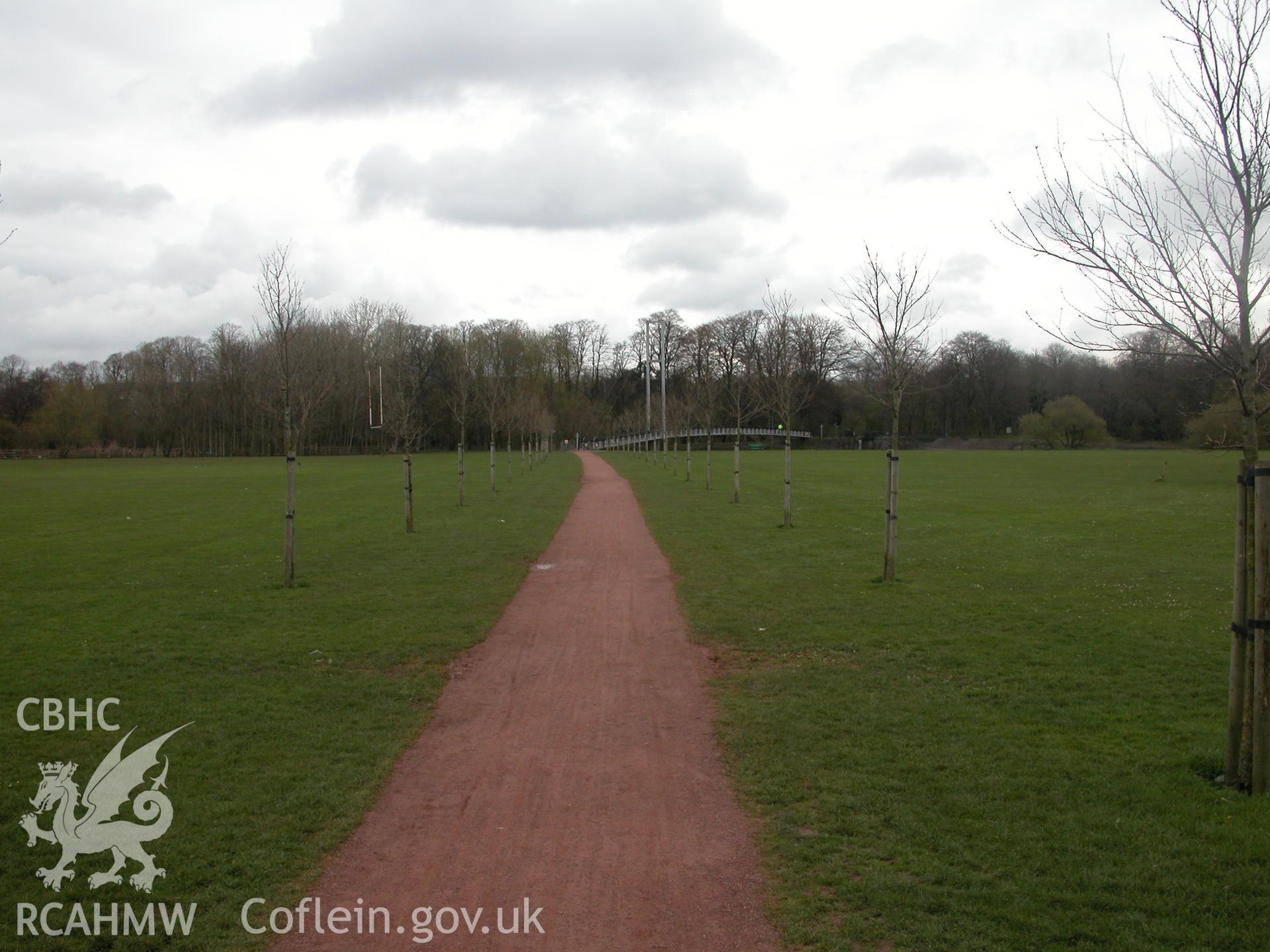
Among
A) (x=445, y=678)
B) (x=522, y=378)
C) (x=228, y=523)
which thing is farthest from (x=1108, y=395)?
(x=445, y=678)

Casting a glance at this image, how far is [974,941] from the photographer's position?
12.9ft

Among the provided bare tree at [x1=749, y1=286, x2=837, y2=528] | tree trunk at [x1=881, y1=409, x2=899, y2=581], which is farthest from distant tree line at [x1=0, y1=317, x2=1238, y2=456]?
tree trunk at [x1=881, y1=409, x2=899, y2=581]

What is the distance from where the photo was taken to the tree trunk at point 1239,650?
544 cm

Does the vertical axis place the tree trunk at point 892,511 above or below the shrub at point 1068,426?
below

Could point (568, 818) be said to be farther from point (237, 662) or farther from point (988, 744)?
point (237, 662)

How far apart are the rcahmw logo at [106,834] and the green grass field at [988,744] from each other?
3.19 metres

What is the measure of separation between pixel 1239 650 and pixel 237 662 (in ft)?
28.9

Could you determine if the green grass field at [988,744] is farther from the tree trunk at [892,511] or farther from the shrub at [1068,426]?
the shrub at [1068,426]

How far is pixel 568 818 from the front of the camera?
536cm

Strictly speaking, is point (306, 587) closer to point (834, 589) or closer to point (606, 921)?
point (834, 589)

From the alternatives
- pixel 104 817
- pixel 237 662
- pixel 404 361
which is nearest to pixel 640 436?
pixel 404 361

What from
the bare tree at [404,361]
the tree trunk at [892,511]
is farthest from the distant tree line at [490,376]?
the tree trunk at [892,511]

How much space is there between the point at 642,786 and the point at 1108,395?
105 metres

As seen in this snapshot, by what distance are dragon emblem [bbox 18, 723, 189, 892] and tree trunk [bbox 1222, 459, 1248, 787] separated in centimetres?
639
